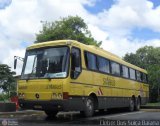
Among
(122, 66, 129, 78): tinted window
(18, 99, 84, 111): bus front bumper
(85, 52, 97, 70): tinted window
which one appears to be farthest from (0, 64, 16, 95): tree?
(18, 99, 84, 111): bus front bumper

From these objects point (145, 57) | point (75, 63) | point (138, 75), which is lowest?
point (75, 63)

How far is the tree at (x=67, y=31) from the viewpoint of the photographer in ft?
202

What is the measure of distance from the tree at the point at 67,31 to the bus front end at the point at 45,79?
140ft

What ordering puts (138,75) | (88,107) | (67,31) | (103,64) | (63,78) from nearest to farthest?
(63,78), (88,107), (103,64), (138,75), (67,31)

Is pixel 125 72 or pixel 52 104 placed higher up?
pixel 125 72

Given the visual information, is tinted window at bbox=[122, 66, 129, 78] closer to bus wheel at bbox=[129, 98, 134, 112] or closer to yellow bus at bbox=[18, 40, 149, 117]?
bus wheel at bbox=[129, 98, 134, 112]

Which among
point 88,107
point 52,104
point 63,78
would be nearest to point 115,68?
point 88,107

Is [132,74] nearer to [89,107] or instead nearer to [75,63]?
[89,107]

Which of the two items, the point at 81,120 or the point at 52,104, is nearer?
the point at 52,104

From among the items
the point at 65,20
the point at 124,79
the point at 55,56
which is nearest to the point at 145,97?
the point at 124,79

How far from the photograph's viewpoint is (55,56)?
1748cm

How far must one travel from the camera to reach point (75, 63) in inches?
695

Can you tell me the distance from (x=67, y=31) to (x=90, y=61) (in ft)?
138

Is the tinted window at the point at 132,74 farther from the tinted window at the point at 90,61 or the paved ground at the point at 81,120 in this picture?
the tinted window at the point at 90,61
